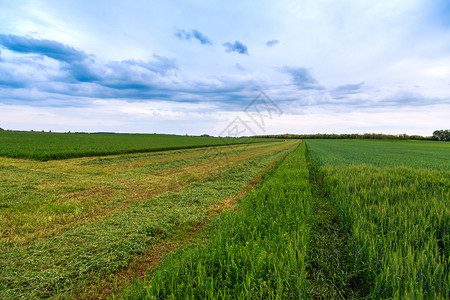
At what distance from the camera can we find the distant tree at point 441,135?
4277 inches

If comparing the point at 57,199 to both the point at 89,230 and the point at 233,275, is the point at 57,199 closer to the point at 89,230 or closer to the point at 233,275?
the point at 89,230

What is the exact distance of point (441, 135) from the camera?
112 metres

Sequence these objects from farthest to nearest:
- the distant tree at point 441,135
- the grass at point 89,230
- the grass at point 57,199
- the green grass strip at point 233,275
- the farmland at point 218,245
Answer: the distant tree at point 441,135 < the grass at point 57,199 < the grass at point 89,230 < the farmland at point 218,245 < the green grass strip at point 233,275

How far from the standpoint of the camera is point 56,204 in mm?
6125

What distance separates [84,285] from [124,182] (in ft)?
23.4

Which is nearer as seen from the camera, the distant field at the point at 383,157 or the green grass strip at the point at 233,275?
the green grass strip at the point at 233,275

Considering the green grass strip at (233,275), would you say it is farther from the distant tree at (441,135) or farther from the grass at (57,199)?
the distant tree at (441,135)

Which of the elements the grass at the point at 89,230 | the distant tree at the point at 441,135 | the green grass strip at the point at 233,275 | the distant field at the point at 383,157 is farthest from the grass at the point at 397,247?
the distant tree at the point at 441,135

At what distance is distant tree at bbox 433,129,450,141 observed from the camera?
10864cm

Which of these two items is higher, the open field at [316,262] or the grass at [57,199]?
the open field at [316,262]

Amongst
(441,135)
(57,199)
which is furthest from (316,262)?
(441,135)

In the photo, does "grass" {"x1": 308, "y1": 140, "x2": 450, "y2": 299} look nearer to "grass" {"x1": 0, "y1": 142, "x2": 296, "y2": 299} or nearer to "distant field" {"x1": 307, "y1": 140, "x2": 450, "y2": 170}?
"grass" {"x1": 0, "y1": 142, "x2": 296, "y2": 299}

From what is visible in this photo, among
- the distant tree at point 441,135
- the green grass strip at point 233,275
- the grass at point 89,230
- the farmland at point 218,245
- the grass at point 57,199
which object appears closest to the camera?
the green grass strip at point 233,275

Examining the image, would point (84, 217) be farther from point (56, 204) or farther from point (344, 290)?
point (344, 290)
